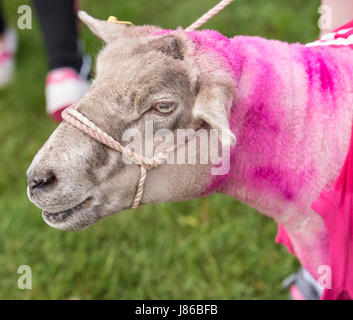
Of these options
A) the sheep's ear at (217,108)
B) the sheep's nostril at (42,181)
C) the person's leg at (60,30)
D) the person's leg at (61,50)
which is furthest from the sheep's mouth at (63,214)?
the person's leg at (60,30)

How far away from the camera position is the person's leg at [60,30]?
3.35 m

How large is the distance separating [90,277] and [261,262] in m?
1.11

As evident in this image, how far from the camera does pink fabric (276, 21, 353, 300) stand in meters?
1.64

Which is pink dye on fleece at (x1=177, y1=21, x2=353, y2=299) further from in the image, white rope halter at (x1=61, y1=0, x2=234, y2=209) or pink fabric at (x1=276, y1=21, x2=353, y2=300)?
white rope halter at (x1=61, y1=0, x2=234, y2=209)

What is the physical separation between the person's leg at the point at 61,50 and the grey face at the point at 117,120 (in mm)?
1625

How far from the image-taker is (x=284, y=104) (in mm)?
1651

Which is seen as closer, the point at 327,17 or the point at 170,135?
the point at 170,135

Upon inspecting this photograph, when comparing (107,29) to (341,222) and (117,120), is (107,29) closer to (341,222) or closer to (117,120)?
(117,120)

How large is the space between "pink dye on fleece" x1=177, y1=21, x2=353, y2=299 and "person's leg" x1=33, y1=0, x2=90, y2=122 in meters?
1.79

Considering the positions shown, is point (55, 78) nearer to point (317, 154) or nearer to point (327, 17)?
point (327, 17)

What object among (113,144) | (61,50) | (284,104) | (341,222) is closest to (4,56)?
(61,50)

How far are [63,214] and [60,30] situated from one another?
211cm
